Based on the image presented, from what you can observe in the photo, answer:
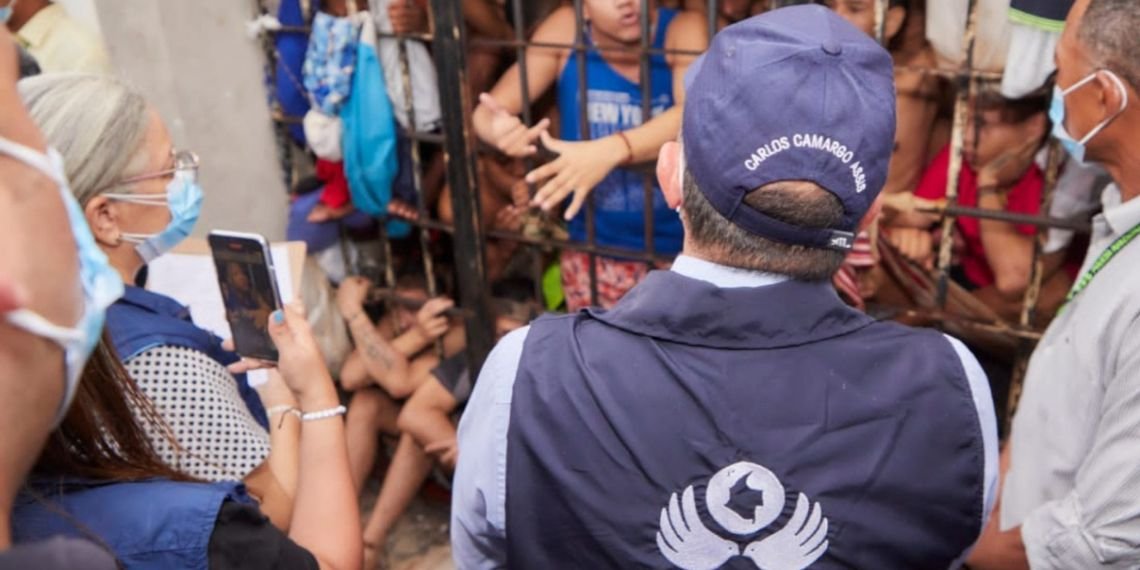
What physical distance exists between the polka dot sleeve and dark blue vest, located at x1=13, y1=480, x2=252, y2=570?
1.15 feet

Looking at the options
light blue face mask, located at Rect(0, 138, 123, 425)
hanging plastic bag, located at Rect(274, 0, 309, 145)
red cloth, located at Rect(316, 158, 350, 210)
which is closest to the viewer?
light blue face mask, located at Rect(0, 138, 123, 425)

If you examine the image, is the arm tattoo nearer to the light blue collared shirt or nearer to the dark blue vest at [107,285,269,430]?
the dark blue vest at [107,285,269,430]

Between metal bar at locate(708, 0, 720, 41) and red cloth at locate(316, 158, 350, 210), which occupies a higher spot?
metal bar at locate(708, 0, 720, 41)

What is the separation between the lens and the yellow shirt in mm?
2766

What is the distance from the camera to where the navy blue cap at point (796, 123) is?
1.13 meters

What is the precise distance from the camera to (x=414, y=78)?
108 inches

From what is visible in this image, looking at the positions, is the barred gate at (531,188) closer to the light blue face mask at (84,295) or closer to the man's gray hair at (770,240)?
the man's gray hair at (770,240)

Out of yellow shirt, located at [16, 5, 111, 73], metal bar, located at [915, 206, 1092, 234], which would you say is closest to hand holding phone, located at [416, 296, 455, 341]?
yellow shirt, located at [16, 5, 111, 73]

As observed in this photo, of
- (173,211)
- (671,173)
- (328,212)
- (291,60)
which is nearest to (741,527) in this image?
(671,173)

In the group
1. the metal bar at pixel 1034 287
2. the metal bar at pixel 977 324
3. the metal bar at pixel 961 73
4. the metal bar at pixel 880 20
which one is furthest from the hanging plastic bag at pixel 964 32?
the metal bar at pixel 977 324

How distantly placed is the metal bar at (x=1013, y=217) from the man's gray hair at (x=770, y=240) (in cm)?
115

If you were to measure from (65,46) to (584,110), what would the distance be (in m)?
1.57

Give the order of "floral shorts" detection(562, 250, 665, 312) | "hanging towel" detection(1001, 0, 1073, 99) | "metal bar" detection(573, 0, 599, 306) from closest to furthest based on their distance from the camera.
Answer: "hanging towel" detection(1001, 0, 1073, 99) < "metal bar" detection(573, 0, 599, 306) < "floral shorts" detection(562, 250, 665, 312)

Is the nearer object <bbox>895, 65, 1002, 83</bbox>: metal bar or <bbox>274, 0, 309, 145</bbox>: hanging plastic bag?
<bbox>895, 65, 1002, 83</bbox>: metal bar
